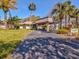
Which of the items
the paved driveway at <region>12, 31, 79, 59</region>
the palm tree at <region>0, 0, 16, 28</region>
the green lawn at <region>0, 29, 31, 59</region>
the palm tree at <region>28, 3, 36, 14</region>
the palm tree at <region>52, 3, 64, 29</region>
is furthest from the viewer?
the palm tree at <region>28, 3, 36, 14</region>

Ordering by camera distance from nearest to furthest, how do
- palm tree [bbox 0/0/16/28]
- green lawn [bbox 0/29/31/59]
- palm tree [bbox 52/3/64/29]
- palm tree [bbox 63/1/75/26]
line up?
green lawn [bbox 0/29/31/59] → palm tree [bbox 52/3/64/29] → palm tree [bbox 63/1/75/26] → palm tree [bbox 0/0/16/28]

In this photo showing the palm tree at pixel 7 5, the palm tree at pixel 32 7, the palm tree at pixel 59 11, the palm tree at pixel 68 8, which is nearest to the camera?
the palm tree at pixel 59 11

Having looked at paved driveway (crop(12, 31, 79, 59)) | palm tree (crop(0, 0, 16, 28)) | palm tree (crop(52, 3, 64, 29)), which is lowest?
paved driveway (crop(12, 31, 79, 59))

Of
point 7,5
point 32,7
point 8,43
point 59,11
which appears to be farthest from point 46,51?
point 32,7

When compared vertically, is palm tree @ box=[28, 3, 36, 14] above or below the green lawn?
above

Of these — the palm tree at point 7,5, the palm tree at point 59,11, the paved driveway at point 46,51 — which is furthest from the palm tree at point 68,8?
the paved driveway at point 46,51

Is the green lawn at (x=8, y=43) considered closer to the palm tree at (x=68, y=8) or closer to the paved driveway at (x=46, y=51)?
the paved driveway at (x=46, y=51)

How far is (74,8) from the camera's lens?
62.0 m

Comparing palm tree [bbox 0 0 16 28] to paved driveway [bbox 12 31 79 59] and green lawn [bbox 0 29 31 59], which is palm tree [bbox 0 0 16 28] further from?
paved driveway [bbox 12 31 79 59]

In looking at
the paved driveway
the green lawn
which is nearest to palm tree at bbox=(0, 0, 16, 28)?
the green lawn

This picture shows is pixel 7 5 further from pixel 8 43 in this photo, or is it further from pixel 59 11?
pixel 8 43

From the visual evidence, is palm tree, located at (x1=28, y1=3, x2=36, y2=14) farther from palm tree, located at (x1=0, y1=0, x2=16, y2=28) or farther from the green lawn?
the green lawn

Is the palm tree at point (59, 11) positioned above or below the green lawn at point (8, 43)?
above

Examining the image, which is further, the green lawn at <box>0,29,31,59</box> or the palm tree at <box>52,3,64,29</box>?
the palm tree at <box>52,3,64,29</box>
